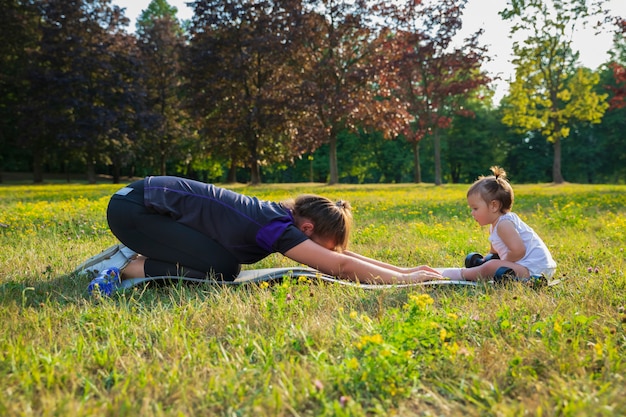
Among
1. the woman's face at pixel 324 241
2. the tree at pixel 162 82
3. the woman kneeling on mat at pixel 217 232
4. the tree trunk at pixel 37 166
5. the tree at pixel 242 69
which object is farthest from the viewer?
the tree at pixel 162 82

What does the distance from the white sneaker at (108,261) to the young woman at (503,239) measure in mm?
2743

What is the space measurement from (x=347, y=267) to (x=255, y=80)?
25460 millimetres

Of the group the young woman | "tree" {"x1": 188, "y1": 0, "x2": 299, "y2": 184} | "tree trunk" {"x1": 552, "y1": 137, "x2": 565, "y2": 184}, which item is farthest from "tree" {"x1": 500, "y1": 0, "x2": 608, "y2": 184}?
the young woman

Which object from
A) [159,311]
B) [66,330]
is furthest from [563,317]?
[66,330]

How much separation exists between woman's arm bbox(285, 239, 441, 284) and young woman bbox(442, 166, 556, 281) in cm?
45

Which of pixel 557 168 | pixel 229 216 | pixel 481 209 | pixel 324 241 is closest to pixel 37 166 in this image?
pixel 557 168

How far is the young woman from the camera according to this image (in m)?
4.04

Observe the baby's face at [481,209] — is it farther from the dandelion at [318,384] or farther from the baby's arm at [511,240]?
the dandelion at [318,384]

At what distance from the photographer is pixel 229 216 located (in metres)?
3.88

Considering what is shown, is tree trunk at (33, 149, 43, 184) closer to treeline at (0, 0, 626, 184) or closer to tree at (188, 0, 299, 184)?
treeline at (0, 0, 626, 184)

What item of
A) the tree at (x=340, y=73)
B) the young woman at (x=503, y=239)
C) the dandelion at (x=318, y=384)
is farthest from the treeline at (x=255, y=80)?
the dandelion at (x=318, y=384)

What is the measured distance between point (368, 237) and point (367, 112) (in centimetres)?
1764

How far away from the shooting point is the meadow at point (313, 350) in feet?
6.29

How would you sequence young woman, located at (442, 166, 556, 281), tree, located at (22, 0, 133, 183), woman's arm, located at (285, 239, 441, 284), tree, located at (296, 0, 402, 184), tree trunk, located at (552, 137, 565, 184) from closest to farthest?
1. woman's arm, located at (285, 239, 441, 284)
2. young woman, located at (442, 166, 556, 281)
3. tree, located at (296, 0, 402, 184)
4. tree trunk, located at (552, 137, 565, 184)
5. tree, located at (22, 0, 133, 183)
